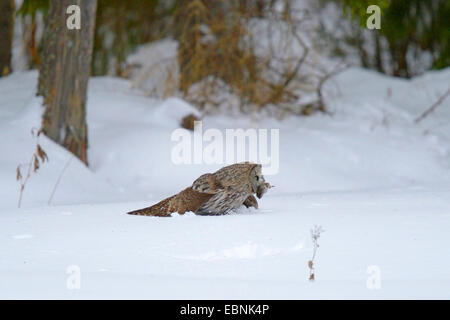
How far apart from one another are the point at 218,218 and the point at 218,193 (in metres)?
0.19

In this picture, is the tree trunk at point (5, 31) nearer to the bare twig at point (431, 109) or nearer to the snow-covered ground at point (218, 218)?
the snow-covered ground at point (218, 218)

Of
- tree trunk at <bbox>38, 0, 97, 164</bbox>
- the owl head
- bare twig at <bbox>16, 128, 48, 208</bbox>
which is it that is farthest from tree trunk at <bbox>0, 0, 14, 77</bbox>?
the owl head

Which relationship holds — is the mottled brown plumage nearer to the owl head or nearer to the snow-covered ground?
the owl head

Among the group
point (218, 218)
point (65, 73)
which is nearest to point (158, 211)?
point (218, 218)

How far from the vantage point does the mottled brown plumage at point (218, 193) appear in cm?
423

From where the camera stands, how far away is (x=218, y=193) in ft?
13.8

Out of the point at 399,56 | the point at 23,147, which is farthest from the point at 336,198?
the point at 399,56

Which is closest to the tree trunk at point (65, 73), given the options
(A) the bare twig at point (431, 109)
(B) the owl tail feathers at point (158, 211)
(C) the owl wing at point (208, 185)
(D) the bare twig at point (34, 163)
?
(D) the bare twig at point (34, 163)

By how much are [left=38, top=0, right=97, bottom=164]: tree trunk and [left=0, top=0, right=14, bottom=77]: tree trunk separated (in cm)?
271

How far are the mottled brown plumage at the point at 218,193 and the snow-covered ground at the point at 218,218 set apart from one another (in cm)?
11

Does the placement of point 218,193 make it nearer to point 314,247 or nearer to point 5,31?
point 314,247

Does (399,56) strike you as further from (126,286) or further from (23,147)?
(126,286)

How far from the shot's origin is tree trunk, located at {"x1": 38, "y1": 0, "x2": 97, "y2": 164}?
6.66 metres

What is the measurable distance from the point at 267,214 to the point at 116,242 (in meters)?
1.09
